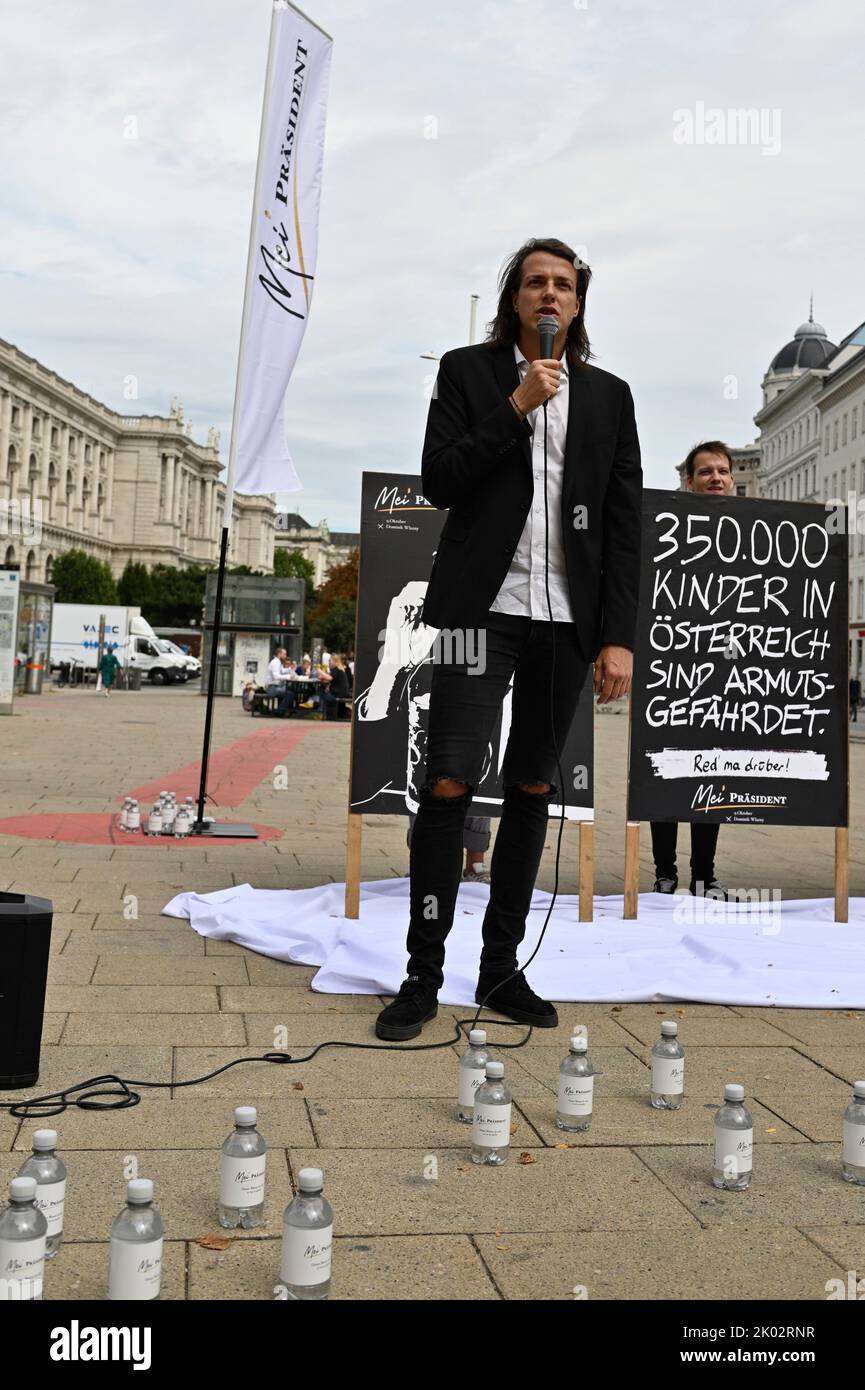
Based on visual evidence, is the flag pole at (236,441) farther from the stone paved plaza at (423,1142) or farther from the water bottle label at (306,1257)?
the water bottle label at (306,1257)

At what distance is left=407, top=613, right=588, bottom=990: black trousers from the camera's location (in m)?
4.03

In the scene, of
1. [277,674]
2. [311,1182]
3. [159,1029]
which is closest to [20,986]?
[159,1029]

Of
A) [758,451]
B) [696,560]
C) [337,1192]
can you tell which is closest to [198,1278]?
[337,1192]

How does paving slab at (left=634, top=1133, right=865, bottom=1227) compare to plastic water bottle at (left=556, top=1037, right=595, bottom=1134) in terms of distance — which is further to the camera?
plastic water bottle at (left=556, top=1037, right=595, bottom=1134)

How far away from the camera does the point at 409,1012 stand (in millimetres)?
3914

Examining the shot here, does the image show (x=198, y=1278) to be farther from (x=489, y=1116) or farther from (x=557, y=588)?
(x=557, y=588)

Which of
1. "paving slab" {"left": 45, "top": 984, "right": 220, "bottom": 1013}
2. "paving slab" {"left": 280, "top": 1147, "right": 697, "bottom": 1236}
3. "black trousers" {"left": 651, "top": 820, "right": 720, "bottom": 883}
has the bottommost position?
"paving slab" {"left": 280, "top": 1147, "right": 697, "bottom": 1236}

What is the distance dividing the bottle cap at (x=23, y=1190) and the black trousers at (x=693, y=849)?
4.94 meters

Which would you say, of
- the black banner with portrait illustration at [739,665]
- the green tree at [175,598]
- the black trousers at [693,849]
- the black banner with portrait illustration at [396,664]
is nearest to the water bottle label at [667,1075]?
the black banner with portrait illustration at [396,664]

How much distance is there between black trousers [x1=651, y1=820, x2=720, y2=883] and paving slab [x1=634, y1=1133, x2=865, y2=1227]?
3738mm

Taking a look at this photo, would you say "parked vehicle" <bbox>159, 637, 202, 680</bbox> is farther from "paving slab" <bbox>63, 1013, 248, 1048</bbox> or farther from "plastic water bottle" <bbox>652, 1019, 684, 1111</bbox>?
"plastic water bottle" <bbox>652, 1019, 684, 1111</bbox>

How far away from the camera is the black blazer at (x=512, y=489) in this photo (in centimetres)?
391

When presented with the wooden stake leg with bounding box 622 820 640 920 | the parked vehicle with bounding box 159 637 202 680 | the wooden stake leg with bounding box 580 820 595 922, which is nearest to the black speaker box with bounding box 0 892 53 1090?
the wooden stake leg with bounding box 580 820 595 922

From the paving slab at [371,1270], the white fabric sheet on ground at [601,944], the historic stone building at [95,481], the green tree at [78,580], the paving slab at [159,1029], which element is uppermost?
the historic stone building at [95,481]
